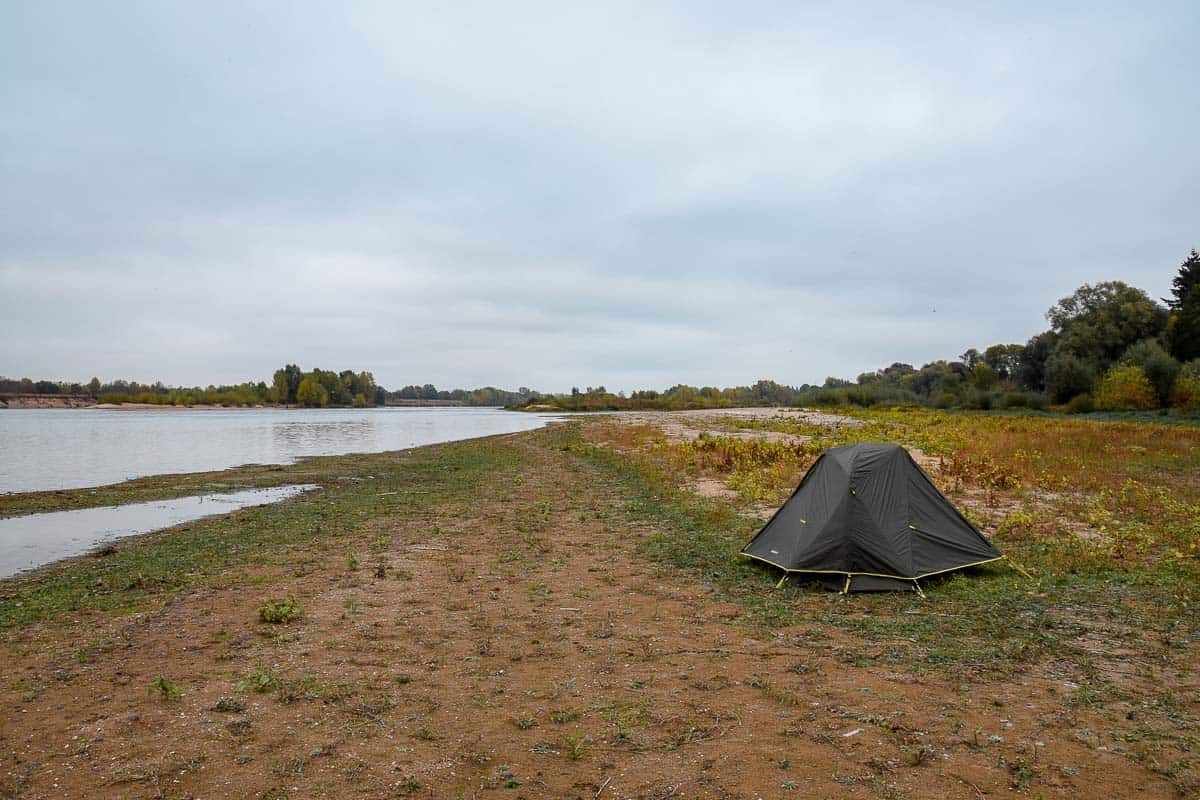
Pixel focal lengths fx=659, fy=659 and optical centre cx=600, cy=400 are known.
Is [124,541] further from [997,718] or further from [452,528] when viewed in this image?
[997,718]

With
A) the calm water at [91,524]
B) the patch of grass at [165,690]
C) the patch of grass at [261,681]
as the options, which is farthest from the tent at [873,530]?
the calm water at [91,524]

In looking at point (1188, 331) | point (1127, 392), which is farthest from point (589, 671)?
point (1188, 331)

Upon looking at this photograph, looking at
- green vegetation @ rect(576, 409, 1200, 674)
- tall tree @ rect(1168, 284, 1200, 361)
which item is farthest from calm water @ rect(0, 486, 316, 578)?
tall tree @ rect(1168, 284, 1200, 361)

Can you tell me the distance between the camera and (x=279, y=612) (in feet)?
24.2

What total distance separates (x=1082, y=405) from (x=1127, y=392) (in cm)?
561

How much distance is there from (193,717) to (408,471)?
1987 cm

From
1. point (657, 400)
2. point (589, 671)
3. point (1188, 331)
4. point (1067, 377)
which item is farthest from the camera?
point (657, 400)

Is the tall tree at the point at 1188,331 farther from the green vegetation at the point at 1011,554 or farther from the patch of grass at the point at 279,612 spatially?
the patch of grass at the point at 279,612

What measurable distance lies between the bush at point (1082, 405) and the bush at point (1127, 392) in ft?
5.89

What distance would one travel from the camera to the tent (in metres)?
8.27

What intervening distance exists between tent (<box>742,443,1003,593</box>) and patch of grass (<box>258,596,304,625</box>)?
19.3 ft

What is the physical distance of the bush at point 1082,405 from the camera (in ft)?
173

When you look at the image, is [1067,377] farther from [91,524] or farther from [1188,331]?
[91,524]

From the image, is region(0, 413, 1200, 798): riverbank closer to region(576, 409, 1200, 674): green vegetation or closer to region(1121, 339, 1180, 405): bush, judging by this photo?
region(576, 409, 1200, 674): green vegetation
